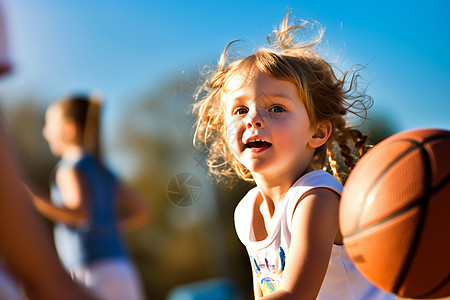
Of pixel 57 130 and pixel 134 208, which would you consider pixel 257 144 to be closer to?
pixel 134 208

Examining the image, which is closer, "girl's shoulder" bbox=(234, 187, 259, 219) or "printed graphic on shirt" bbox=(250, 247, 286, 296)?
"printed graphic on shirt" bbox=(250, 247, 286, 296)

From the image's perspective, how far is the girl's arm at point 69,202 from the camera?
3.94 m

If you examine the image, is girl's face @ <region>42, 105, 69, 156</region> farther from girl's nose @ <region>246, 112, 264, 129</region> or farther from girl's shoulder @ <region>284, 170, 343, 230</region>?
girl's shoulder @ <region>284, 170, 343, 230</region>

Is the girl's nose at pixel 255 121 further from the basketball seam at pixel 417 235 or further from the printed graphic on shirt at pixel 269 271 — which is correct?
the basketball seam at pixel 417 235

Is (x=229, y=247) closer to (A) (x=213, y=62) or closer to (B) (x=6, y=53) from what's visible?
(A) (x=213, y=62)

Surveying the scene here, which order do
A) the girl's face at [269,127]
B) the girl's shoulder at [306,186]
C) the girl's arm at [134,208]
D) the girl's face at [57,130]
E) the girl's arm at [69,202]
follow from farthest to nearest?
the girl's arm at [134,208] < the girl's face at [57,130] < the girl's arm at [69,202] < the girl's face at [269,127] < the girl's shoulder at [306,186]

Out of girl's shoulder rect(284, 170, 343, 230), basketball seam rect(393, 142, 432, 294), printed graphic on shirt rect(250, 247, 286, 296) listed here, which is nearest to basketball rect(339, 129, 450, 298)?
basketball seam rect(393, 142, 432, 294)

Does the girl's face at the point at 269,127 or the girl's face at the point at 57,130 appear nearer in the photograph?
the girl's face at the point at 269,127

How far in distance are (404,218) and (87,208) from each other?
2.65 meters

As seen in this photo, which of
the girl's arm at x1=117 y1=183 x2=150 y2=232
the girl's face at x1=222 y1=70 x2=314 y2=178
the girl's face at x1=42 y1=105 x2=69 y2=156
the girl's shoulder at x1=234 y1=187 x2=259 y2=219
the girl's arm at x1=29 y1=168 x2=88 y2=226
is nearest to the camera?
the girl's face at x1=222 y1=70 x2=314 y2=178

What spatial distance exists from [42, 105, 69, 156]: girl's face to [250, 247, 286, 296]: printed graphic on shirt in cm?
221

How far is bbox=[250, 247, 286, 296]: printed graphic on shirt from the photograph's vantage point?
250 cm

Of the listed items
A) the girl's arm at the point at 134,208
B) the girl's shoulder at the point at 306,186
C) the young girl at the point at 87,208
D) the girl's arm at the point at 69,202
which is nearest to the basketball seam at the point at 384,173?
the girl's shoulder at the point at 306,186

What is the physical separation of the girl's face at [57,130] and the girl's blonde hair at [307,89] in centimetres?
142
